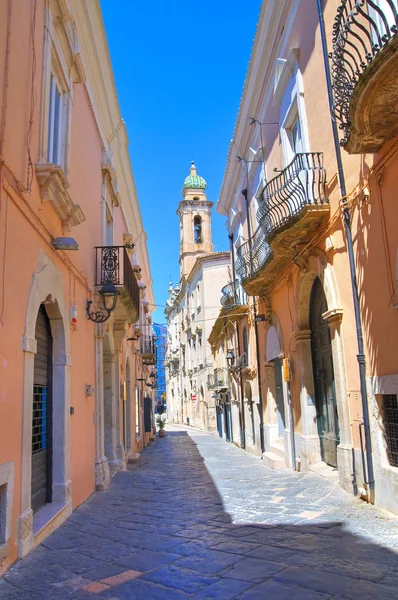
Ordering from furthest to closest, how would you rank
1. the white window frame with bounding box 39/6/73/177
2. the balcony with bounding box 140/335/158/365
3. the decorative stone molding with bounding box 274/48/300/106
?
the balcony with bounding box 140/335/158/365 < the decorative stone molding with bounding box 274/48/300/106 < the white window frame with bounding box 39/6/73/177

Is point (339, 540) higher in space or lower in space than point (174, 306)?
lower

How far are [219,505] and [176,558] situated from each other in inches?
101

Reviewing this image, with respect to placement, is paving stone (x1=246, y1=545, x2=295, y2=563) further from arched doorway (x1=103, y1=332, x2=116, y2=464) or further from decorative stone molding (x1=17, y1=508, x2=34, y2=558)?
arched doorway (x1=103, y1=332, x2=116, y2=464)

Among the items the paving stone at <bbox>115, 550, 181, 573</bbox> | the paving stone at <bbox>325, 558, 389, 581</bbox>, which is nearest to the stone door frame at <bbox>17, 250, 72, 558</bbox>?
the paving stone at <bbox>115, 550, 181, 573</bbox>

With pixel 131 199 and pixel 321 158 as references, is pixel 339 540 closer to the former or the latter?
pixel 321 158

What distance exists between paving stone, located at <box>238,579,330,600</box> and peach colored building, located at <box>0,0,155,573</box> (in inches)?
80.1

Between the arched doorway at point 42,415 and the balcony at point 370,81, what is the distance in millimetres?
4236

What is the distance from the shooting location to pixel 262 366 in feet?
44.9

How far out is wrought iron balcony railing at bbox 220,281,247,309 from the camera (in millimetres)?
16181

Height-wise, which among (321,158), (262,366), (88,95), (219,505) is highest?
(88,95)

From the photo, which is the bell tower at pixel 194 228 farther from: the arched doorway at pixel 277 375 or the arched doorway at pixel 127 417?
the arched doorway at pixel 277 375

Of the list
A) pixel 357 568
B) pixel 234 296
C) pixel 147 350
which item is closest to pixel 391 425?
pixel 357 568

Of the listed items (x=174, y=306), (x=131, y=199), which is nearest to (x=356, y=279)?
(x=131, y=199)

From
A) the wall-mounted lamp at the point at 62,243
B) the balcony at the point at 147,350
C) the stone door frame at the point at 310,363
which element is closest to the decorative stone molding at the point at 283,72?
the stone door frame at the point at 310,363
